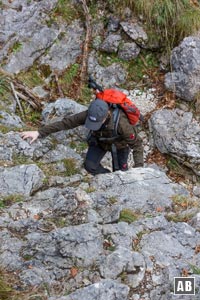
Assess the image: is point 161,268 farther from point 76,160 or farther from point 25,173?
point 76,160

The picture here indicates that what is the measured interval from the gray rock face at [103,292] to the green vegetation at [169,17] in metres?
6.24

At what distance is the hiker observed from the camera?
5.68m

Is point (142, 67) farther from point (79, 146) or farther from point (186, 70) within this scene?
point (79, 146)

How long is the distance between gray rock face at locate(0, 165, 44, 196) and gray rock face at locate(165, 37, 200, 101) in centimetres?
397

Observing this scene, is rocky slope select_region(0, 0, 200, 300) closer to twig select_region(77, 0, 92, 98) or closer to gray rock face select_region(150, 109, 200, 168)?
gray rock face select_region(150, 109, 200, 168)

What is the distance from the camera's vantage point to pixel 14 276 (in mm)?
4125

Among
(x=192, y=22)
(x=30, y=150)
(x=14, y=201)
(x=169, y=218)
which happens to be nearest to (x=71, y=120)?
(x=30, y=150)

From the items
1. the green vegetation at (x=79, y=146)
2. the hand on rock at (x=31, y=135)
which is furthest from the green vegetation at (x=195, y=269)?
the green vegetation at (x=79, y=146)

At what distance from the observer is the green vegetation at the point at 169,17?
28.9 ft

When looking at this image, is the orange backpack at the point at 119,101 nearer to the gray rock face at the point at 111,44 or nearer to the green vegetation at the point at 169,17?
the gray rock face at the point at 111,44

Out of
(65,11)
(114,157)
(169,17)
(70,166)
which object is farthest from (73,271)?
(65,11)

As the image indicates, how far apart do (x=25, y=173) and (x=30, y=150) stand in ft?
2.63
